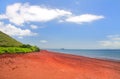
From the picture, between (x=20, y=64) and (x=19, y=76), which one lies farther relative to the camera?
(x=20, y=64)

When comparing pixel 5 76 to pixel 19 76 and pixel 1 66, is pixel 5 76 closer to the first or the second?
pixel 19 76

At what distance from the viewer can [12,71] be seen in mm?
14188

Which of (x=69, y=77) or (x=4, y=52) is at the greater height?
(x=4, y=52)

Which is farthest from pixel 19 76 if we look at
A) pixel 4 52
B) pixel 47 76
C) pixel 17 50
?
pixel 17 50

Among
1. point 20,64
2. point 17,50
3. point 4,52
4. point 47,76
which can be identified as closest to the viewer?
point 47,76

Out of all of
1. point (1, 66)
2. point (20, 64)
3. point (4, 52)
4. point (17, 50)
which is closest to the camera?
point (1, 66)

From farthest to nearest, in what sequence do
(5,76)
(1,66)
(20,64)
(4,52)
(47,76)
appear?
(4,52) → (20,64) → (1,66) → (47,76) → (5,76)

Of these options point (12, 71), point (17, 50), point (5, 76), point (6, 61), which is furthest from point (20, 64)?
point (17, 50)

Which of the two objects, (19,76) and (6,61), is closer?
(19,76)

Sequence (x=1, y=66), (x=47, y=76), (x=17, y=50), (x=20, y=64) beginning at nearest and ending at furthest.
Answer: (x=47, y=76)
(x=1, y=66)
(x=20, y=64)
(x=17, y=50)

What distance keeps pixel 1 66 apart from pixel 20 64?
1711 millimetres

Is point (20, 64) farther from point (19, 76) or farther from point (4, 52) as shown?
point (4, 52)

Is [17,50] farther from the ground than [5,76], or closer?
farther from the ground

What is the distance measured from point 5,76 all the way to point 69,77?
12.1 feet
